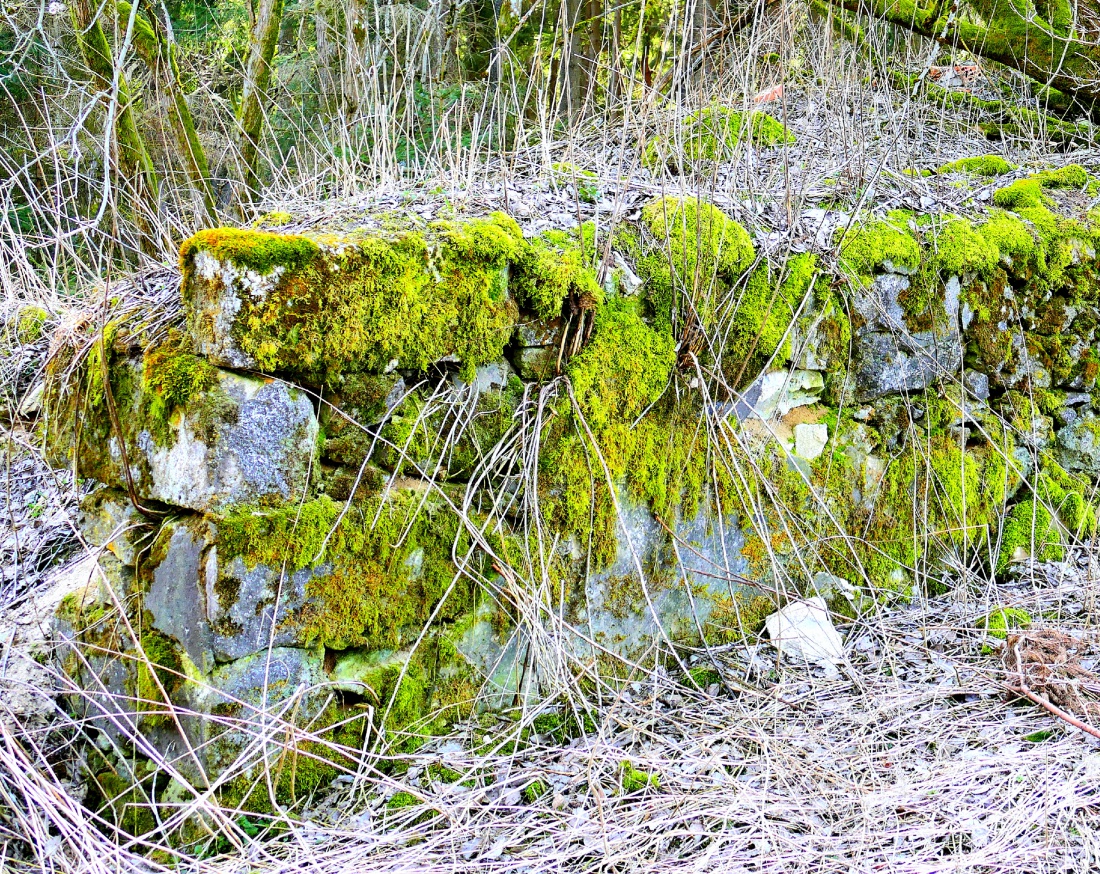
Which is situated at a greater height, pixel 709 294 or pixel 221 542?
pixel 709 294

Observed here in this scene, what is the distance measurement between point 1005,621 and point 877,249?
152cm

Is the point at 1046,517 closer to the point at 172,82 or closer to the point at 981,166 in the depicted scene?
the point at 981,166

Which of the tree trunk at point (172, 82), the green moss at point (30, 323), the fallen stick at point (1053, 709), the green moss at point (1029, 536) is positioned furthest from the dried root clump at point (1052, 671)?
the tree trunk at point (172, 82)

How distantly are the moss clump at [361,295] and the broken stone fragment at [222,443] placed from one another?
0.35ft

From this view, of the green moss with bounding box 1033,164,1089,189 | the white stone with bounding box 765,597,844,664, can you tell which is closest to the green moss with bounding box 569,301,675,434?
the white stone with bounding box 765,597,844,664

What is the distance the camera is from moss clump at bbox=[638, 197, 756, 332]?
2.80m

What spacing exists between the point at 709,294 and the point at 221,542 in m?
1.82

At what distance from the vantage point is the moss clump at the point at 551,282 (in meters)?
2.57

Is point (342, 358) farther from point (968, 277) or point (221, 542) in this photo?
point (968, 277)

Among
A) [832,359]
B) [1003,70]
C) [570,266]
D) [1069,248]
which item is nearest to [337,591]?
[570,266]

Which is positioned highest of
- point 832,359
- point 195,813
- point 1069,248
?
point 1069,248

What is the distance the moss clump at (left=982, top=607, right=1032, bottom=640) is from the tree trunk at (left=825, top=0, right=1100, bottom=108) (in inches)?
142

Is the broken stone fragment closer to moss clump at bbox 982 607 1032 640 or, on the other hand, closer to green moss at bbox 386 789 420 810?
green moss at bbox 386 789 420 810

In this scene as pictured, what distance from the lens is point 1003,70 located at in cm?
574
